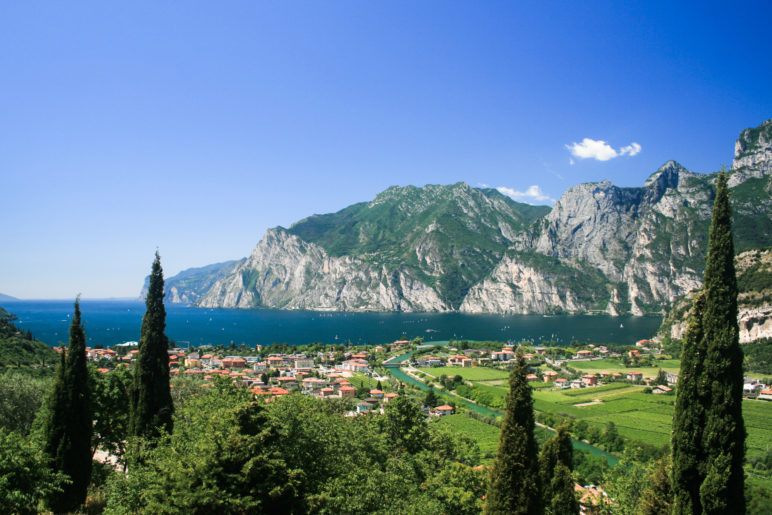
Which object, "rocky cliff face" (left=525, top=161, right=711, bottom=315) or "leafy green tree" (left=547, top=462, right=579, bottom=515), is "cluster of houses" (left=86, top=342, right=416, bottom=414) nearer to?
"leafy green tree" (left=547, top=462, right=579, bottom=515)

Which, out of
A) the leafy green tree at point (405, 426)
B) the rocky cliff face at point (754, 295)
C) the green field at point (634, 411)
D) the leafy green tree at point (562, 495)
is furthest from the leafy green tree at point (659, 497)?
the rocky cliff face at point (754, 295)

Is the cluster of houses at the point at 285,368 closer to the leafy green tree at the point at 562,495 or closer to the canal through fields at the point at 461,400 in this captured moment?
the canal through fields at the point at 461,400

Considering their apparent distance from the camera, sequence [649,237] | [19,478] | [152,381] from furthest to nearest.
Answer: [649,237] → [152,381] → [19,478]

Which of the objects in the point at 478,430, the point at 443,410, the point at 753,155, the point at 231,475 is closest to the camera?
the point at 231,475

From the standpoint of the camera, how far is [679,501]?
283 inches

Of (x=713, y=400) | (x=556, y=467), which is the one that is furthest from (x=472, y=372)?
(x=713, y=400)

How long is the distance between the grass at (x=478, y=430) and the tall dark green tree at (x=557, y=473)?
14.1 meters

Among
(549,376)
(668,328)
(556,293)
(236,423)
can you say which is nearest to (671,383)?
(549,376)

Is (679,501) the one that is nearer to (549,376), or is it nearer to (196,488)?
(196,488)

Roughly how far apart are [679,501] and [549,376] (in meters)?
54.1

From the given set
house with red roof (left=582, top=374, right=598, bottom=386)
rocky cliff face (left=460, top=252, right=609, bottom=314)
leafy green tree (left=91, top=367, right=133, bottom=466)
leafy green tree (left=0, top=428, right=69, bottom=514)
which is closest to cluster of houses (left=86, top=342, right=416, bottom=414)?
house with red roof (left=582, top=374, right=598, bottom=386)

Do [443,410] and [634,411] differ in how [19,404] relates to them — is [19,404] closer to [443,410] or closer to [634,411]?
[443,410]

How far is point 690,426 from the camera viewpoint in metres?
7.23

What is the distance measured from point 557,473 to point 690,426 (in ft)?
25.6
